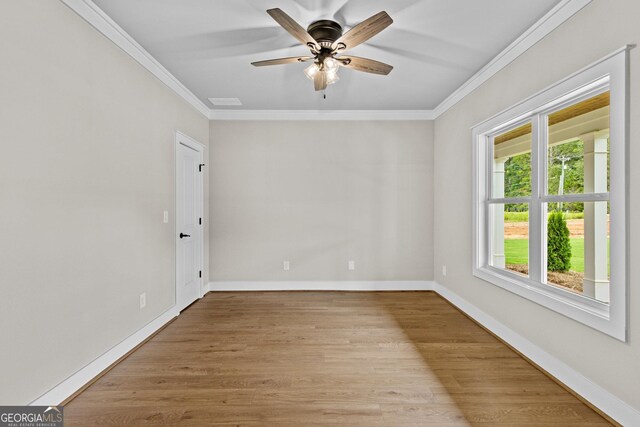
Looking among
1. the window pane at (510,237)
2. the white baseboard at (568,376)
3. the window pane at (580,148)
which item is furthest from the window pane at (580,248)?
the white baseboard at (568,376)

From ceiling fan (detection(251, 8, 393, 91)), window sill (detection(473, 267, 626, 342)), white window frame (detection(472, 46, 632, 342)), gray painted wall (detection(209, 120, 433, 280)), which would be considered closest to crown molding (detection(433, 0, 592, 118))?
white window frame (detection(472, 46, 632, 342))

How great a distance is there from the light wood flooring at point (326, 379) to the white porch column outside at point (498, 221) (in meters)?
0.75

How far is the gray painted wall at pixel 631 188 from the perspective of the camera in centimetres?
165

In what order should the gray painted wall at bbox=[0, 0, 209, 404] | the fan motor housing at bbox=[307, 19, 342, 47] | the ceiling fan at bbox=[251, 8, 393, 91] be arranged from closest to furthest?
the gray painted wall at bbox=[0, 0, 209, 404] → the ceiling fan at bbox=[251, 8, 393, 91] → the fan motor housing at bbox=[307, 19, 342, 47]

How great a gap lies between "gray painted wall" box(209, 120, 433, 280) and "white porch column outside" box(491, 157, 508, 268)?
4.42 ft

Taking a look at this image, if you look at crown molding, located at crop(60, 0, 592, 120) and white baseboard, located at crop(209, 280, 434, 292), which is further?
white baseboard, located at crop(209, 280, 434, 292)

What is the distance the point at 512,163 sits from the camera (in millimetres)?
2994

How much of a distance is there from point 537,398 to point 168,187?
3637 mm

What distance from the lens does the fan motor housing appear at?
228cm

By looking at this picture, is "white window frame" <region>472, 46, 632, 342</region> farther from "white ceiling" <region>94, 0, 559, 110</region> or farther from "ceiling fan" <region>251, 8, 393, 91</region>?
"ceiling fan" <region>251, 8, 393, 91</region>

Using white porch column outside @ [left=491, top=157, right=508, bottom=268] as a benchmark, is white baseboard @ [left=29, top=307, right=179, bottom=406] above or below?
below

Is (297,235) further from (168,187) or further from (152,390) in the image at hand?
(152,390)

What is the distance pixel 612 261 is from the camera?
1737 millimetres

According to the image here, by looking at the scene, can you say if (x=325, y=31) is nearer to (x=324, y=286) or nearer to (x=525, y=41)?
(x=525, y=41)
